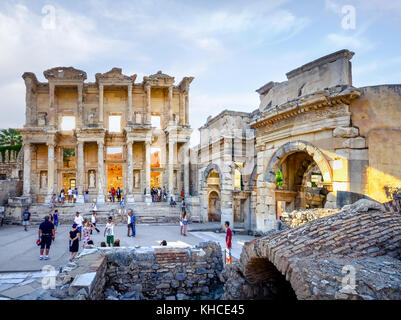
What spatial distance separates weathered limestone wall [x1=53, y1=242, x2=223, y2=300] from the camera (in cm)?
794

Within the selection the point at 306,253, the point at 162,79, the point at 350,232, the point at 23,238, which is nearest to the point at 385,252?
the point at 350,232

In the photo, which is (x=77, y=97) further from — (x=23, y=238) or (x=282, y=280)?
(x=282, y=280)

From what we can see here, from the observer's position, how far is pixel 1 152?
28.6 m

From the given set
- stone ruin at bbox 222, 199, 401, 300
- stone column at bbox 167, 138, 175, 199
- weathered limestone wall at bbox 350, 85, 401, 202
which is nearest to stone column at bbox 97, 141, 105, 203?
stone column at bbox 167, 138, 175, 199

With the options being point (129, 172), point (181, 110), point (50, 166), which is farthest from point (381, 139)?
point (50, 166)

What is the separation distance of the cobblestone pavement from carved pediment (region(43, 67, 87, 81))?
14.1 metres

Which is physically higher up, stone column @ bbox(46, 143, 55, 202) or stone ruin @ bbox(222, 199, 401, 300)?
stone column @ bbox(46, 143, 55, 202)

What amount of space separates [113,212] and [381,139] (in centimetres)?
1646

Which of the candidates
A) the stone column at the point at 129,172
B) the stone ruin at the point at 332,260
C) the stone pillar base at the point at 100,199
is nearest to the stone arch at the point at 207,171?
the stone column at the point at 129,172

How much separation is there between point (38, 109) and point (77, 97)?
382cm

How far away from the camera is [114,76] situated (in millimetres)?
24906

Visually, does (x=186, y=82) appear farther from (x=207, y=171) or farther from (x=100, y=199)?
(x=100, y=199)

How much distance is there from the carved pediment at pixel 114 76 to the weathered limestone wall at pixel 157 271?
2017cm

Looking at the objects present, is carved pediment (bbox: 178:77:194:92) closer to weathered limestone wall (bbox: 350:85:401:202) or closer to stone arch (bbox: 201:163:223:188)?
stone arch (bbox: 201:163:223:188)
